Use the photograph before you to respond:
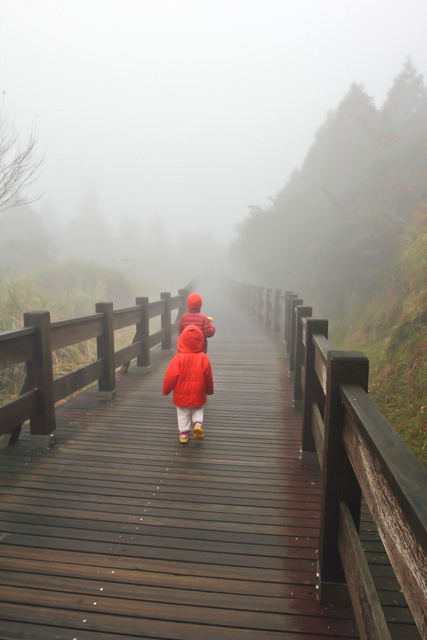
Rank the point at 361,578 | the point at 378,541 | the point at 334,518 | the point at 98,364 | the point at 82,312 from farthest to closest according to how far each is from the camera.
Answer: the point at 82,312 < the point at 98,364 < the point at 378,541 < the point at 334,518 < the point at 361,578

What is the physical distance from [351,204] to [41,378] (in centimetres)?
1453

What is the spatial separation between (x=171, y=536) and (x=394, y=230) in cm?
1039

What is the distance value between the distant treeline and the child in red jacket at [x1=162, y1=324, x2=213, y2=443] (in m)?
6.10

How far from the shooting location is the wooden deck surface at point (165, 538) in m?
1.95

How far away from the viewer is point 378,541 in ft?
8.30

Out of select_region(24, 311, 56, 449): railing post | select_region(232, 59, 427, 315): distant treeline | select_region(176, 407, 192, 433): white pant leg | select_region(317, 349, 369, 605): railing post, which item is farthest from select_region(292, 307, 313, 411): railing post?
select_region(232, 59, 427, 315): distant treeline

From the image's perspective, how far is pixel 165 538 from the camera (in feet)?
8.44

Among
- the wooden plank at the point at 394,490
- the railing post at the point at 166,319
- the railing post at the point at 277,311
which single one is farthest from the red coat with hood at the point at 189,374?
the railing post at the point at 277,311

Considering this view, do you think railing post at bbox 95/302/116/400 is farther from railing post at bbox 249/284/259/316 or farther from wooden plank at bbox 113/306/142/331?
railing post at bbox 249/284/259/316

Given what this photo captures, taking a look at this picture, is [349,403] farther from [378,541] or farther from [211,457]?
[211,457]

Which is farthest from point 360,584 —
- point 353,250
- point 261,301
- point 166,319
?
point 261,301

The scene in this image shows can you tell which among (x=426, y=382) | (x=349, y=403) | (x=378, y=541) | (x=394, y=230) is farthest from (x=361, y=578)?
(x=394, y=230)

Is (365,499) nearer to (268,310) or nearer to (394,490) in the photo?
(394,490)

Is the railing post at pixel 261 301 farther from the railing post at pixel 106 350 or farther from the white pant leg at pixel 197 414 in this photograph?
the white pant leg at pixel 197 414
